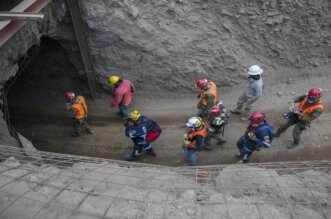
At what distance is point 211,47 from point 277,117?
307cm

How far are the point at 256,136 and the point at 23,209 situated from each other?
5.31 meters

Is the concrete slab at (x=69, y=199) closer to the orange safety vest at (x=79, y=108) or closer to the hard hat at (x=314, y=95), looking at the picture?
the orange safety vest at (x=79, y=108)

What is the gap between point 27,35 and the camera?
9.20m

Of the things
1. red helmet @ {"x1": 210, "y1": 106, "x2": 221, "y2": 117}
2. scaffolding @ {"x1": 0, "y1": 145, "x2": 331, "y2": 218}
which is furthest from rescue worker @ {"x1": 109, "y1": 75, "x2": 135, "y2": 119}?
scaffolding @ {"x1": 0, "y1": 145, "x2": 331, "y2": 218}

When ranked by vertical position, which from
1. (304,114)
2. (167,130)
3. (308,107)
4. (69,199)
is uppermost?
(308,107)

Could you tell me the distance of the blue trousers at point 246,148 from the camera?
A: 8.21m

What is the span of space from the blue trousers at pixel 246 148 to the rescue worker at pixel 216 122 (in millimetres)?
639

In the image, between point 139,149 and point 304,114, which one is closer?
point 304,114

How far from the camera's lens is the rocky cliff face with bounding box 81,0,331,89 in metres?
10.4

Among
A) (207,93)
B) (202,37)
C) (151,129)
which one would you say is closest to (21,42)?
(151,129)

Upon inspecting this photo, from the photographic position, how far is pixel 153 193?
5.39 m

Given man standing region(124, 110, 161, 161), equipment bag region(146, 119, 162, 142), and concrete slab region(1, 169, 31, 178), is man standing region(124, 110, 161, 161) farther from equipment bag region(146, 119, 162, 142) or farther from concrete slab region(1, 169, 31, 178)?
concrete slab region(1, 169, 31, 178)

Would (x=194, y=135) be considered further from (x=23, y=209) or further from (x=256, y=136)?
(x=23, y=209)

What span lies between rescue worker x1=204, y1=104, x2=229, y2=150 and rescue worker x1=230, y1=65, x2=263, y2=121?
4.38 ft
